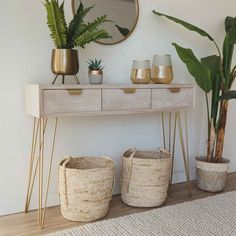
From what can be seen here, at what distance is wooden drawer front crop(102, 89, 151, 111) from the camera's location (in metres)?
2.12

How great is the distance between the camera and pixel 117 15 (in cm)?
247

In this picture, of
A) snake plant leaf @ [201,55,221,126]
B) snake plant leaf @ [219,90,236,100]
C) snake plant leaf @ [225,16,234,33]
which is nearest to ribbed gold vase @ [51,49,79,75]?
snake plant leaf @ [201,55,221,126]

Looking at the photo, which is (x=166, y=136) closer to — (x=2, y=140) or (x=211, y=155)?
(x=211, y=155)

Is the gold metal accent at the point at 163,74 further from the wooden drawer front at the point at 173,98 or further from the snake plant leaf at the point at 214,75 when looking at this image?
the snake plant leaf at the point at 214,75

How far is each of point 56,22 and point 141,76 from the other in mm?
772

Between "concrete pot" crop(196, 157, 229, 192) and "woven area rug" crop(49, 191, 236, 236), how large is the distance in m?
0.32

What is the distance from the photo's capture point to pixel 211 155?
278cm

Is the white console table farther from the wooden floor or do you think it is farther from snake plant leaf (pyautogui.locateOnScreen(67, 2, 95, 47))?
snake plant leaf (pyautogui.locateOnScreen(67, 2, 95, 47))

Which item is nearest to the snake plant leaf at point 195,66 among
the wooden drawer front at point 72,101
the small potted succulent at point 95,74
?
the small potted succulent at point 95,74

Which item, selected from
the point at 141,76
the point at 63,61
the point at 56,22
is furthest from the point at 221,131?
the point at 56,22

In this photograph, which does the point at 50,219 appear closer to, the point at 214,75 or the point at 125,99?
the point at 125,99

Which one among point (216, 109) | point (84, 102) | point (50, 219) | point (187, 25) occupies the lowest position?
point (50, 219)

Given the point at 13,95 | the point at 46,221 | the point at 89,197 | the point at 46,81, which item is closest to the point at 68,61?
the point at 46,81

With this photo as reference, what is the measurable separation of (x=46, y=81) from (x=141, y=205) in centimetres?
114
